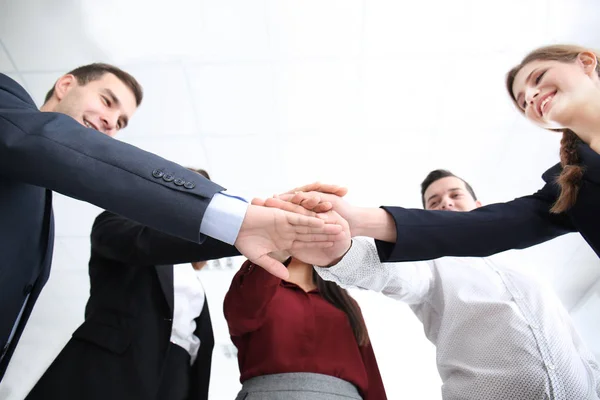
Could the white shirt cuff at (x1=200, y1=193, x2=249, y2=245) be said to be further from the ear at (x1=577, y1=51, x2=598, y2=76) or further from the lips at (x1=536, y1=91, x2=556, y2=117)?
the ear at (x1=577, y1=51, x2=598, y2=76)

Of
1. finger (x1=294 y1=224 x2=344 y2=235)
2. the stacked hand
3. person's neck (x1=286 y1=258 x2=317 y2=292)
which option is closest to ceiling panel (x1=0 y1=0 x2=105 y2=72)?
person's neck (x1=286 y1=258 x2=317 y2=292)

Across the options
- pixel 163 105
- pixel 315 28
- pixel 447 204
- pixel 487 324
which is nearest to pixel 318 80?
pixel 315 28

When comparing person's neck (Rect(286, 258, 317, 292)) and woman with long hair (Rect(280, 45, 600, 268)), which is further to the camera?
person's neck (Rect(286, 258, 317, 292))

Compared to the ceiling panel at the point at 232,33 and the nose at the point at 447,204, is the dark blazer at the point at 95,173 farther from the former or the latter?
the ceiling panel at the point at 232,33

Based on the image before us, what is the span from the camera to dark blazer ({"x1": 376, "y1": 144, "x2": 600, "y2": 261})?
1067 millimetres

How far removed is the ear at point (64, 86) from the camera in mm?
1538

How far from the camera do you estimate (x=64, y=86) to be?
5.11 ft

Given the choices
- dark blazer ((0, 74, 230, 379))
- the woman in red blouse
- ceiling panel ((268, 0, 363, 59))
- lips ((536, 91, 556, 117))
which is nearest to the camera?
dark blazer ((0, 74, 230, 379))

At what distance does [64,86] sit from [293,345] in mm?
1293

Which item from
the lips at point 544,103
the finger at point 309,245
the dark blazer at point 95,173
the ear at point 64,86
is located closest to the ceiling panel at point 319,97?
the ear at point 64,86

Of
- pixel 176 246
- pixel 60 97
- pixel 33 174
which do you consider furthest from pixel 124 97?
pixel 33 174

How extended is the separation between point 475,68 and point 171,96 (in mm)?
1889

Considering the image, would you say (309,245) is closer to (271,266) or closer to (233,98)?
(271,266)

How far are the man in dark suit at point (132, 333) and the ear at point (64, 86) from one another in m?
0.51
